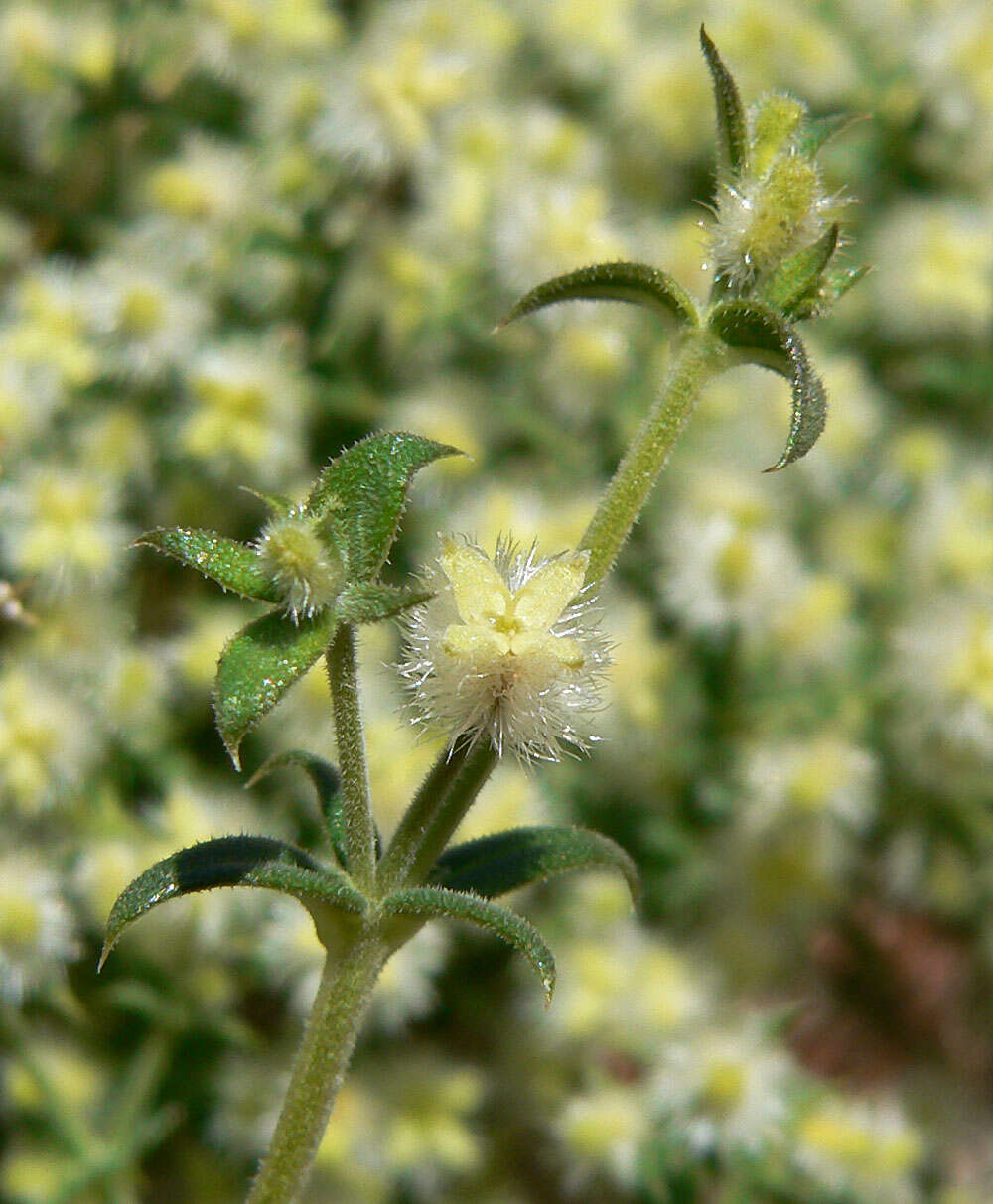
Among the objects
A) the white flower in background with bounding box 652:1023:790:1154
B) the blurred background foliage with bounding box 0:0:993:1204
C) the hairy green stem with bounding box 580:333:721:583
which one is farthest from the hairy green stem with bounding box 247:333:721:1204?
the white flower in background with bounding box 652:1023:790:1154

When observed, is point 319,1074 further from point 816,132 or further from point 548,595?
point 816,132

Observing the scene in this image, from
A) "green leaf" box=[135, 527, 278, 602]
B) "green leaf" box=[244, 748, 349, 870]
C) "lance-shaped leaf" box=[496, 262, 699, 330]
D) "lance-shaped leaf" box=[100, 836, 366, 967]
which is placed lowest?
"lance-shaped leaf" box=[100, 836, 366, 967]

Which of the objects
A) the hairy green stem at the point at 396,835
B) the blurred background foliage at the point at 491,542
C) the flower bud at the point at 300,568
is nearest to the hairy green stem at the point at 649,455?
the hairy green stem at the point at 396,835

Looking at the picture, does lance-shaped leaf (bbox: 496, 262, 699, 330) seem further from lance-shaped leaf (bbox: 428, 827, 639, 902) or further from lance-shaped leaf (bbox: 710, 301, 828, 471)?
lance-shaped leaf (bbox: 428, 827, 639, 902)

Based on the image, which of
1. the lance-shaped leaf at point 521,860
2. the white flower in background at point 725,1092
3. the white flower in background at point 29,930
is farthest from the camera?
the white flower in background at point 725,1092

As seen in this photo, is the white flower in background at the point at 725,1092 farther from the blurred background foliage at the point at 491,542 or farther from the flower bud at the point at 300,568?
the flower bud at the point at 300,568

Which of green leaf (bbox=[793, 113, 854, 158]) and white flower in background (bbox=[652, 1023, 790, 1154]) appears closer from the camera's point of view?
green leaf (bbox=[793, 113, 854, 158])
